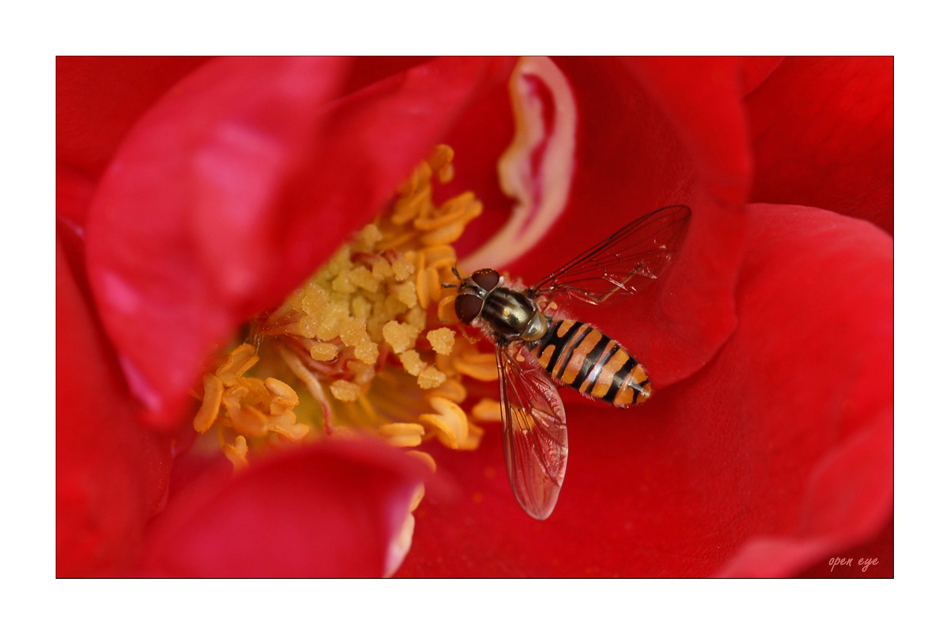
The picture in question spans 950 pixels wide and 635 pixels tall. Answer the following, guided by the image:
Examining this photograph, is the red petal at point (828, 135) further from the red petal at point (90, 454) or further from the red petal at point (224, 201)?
the red petal at point (90, 454)

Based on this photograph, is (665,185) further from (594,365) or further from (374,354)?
(374,354)

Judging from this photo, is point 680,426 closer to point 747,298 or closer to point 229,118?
point 747,298

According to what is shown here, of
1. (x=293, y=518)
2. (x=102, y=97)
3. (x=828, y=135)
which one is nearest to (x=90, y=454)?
(x=293, y=518)

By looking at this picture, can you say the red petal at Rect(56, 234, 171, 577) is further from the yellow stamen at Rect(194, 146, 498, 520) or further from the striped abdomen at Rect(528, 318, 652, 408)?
the striped abdomen at Rect(528, 318, 652, 408)

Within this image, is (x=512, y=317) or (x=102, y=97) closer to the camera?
(x=102, y=97)

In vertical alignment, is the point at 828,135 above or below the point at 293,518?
above

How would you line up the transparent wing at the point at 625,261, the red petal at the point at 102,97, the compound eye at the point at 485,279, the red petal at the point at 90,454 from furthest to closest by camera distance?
the compound eye at the point at 485,279
the transparent wing at the point at 625,261
the red petal at the point at 102,97
the red petal at the point at 90,454

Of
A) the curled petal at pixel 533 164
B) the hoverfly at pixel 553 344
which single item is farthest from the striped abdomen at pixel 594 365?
the curled petal at pixel 533 164
